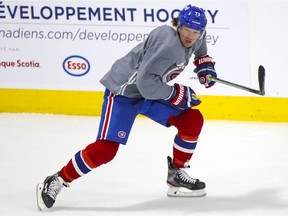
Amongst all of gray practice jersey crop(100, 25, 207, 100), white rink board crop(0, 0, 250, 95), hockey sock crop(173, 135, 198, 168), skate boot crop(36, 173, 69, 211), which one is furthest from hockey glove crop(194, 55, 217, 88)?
white rink board crop(0, 0, 250, 95)

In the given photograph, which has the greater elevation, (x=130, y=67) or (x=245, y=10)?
(x=245, y=10)

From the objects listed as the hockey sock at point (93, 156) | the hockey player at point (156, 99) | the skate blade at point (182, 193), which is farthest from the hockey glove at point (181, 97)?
the skate blade at point (182, 193)

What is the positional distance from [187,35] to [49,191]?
0.92 m

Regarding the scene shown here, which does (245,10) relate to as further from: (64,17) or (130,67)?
(130,67)

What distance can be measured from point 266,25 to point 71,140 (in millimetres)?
1584

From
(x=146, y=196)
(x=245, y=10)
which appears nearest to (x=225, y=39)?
(x=245, y=10)

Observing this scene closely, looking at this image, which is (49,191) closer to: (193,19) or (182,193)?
(182,193)

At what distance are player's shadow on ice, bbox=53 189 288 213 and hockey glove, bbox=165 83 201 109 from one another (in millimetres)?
451

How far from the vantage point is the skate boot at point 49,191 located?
10.6 ft

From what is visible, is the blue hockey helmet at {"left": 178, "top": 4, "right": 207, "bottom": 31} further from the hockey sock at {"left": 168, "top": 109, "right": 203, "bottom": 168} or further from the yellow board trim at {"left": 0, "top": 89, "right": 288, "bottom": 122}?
the yellow board trim at {"left": 0, "top": 89, "right": 288, "bottom": 122}

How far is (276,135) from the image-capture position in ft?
15.9

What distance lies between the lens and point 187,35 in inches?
123

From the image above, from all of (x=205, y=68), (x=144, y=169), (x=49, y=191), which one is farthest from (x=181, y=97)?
(x=144, y=169)

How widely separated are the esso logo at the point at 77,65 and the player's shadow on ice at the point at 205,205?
2198 millimetres
